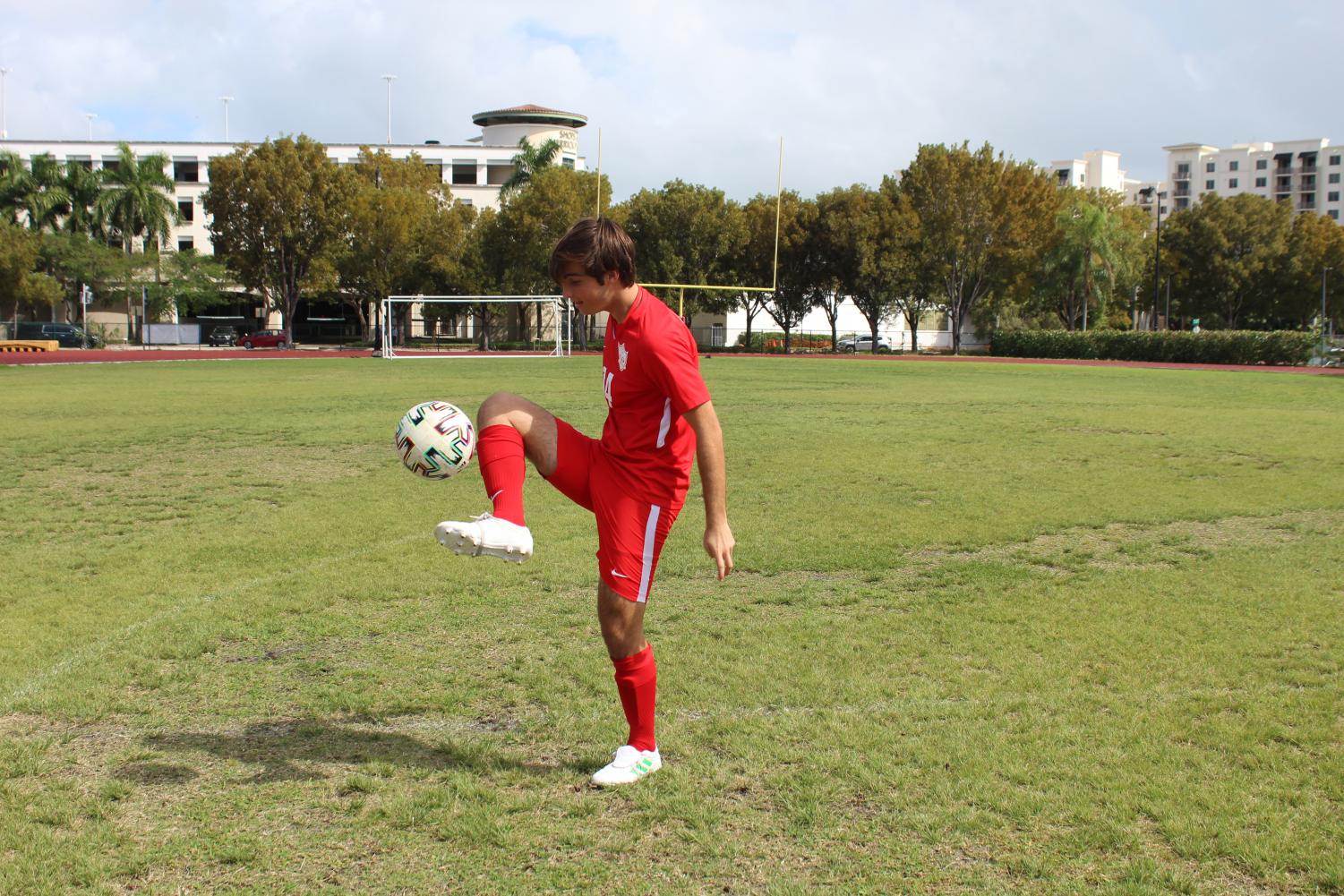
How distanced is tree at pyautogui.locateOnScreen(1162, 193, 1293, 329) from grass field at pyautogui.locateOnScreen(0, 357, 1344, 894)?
63490 mm

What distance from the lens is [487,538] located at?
3.37 m

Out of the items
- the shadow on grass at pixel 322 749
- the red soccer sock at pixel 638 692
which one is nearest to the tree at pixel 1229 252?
the red soccer sock at pixel 638 692

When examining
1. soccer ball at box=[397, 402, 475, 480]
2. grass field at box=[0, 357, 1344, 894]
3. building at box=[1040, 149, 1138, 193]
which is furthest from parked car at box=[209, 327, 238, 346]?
building at box=[1040, 149, 1138, 193]

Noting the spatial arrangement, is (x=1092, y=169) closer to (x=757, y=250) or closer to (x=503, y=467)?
(x=757, y=250)

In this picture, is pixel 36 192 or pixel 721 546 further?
pixel 36 192

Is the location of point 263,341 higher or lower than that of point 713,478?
higher

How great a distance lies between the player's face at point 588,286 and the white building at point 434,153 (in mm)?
80773

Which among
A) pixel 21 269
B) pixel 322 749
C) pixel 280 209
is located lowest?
pixel 322 749

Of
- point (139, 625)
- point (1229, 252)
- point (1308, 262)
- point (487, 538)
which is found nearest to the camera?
point (487, 538)

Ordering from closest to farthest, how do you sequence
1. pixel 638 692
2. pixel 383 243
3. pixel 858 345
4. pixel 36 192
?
pixel 638 692
pixel 383 243
pixel 36 192
pixel 858 345

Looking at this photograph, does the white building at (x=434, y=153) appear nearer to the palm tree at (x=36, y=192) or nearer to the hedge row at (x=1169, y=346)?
the palm tree at (x=36, y=192)

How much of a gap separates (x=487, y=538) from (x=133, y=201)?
71.7 meters

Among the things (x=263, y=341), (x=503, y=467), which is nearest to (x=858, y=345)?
(x=263, y=341)

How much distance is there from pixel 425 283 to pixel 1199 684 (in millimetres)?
56969
